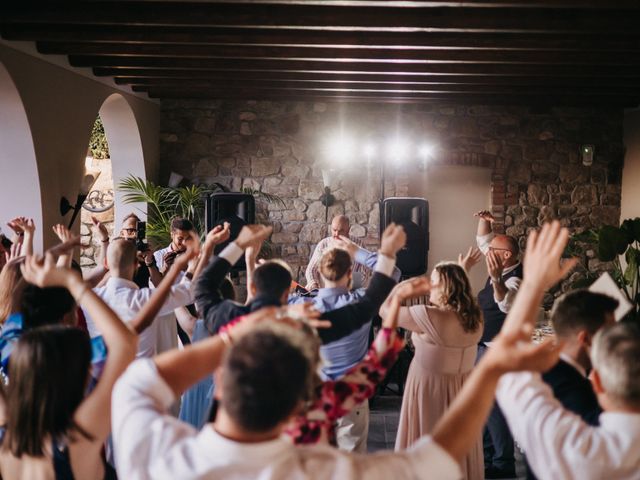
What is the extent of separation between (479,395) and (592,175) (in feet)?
25.1

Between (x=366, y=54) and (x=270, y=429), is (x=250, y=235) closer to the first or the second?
(x=270, y=429)

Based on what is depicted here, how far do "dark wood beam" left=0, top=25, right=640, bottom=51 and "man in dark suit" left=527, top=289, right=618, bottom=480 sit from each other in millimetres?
3001

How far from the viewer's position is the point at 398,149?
7.98 meters

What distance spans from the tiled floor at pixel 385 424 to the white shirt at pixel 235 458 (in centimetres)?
303

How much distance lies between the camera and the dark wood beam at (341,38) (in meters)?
4.54

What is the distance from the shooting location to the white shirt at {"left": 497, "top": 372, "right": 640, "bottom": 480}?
1340 mm

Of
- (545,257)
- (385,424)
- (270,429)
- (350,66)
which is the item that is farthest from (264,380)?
(350,66)

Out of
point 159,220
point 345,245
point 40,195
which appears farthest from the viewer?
point 159,220

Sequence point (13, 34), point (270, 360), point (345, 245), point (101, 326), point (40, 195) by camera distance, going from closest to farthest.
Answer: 1. point (270, 360)
2. point (101, 326)
3. point (345, 245)
4. point (13, 34)
5. point (40, 195)

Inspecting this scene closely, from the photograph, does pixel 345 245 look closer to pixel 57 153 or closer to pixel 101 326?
pixel 101 326

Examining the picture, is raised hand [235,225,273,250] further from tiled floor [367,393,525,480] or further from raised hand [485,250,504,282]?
tiled floor [367,393,525,480]

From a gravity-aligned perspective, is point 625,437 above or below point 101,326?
below

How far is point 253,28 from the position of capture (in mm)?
4473

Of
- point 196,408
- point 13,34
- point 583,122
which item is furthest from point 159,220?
point 583,122
